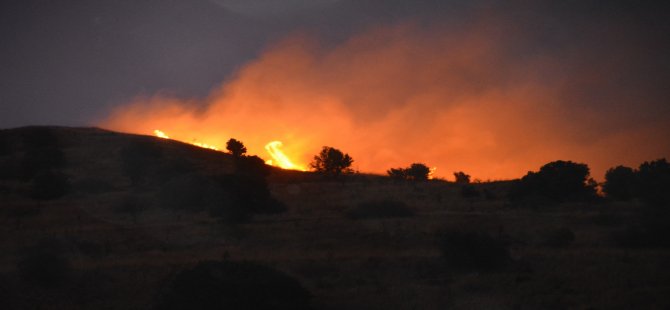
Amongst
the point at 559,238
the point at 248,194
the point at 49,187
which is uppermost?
the point at 49,187

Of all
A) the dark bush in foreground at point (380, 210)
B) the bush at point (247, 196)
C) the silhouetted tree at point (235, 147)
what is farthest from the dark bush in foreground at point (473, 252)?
the silhouetted tree at point (235, 147)

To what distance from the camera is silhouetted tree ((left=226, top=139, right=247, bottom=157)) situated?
69.8 m

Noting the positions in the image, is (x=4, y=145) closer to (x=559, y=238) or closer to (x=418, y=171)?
(x=418, y=171)

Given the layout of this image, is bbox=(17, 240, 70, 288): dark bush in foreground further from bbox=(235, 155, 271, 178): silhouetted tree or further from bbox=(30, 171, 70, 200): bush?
bbox=(235, 155, 271, 178): silhouetted tree

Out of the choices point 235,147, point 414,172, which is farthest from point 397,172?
point 235,147

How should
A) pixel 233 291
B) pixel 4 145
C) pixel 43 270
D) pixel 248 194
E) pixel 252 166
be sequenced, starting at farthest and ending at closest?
pixel 4 145
pixel 252 166
pixel 248 194
pixel 43 270
pixel 233 291

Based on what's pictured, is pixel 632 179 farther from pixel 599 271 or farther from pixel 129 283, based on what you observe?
pixel 129 283

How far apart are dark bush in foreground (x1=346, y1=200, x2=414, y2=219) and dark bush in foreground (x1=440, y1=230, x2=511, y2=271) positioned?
1074 centimetres

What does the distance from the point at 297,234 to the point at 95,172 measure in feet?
110

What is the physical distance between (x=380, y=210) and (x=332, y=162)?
84.5ft

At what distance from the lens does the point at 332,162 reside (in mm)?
64375

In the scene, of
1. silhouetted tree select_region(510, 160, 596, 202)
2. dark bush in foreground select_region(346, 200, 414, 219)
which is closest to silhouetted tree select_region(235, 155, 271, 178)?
dark bush in foreground select_region(346, 200, 414, 219)

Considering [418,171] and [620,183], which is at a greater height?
[418,171]

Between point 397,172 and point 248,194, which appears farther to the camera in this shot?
point 397,172
